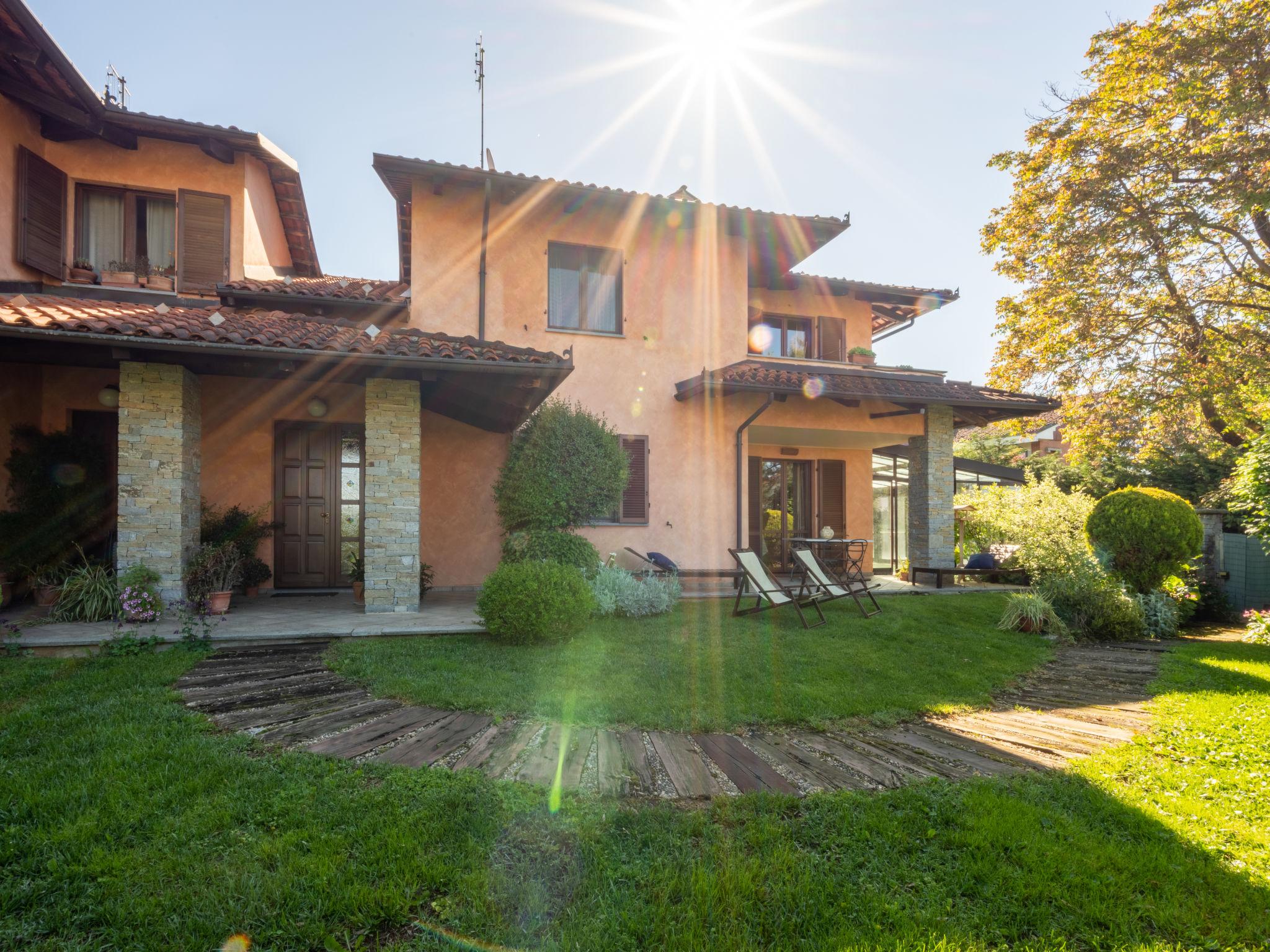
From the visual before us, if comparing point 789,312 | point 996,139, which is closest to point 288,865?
point 789,312

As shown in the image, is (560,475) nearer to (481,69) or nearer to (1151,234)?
(481,69)

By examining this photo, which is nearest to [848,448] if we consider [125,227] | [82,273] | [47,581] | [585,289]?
[585,289]

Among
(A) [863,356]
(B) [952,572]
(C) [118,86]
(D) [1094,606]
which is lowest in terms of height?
(D) [1094,606]

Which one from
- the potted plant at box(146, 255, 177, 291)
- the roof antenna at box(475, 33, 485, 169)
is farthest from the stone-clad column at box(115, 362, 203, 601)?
the roof antenna at box(475, 33, 485, 169)

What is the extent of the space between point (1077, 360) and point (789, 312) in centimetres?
552

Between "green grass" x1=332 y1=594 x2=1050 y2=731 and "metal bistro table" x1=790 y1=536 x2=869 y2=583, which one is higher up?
"metal bistro table" x1=790 y1=536 x2=869 y2=583

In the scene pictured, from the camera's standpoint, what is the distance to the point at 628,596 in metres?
7.49

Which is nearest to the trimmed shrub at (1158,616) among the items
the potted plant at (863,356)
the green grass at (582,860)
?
the green grass at (582,860)

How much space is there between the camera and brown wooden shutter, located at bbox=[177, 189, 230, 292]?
359 inches

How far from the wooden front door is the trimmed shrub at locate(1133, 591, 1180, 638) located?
10746 mm

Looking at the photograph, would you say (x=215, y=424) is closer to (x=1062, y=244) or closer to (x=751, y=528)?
(x=751, y=528)

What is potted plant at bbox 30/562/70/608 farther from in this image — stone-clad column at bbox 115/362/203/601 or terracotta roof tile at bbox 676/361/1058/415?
terracotta roof tile at bbox 676/361/1058/415

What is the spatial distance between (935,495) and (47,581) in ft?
41.3

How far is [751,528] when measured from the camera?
12.0m
